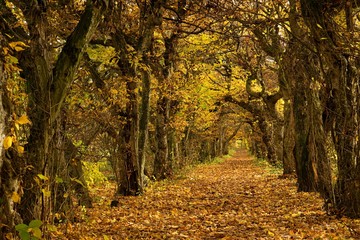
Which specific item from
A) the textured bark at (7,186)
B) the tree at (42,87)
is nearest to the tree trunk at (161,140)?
the tree at (42,87)

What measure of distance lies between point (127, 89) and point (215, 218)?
5.17 m

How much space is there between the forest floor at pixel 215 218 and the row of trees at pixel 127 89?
627 millimetres

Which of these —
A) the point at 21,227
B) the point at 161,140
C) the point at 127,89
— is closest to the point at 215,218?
the point at 127,89

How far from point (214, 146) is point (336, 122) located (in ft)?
126

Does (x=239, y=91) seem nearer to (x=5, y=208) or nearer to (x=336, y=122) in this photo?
(x=336, y=122)

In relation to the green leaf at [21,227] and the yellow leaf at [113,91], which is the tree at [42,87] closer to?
the green leaf at [21,227]

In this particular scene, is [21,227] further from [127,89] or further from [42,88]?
[127,89]

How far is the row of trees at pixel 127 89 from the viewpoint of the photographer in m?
5.13

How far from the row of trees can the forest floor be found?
63 cm

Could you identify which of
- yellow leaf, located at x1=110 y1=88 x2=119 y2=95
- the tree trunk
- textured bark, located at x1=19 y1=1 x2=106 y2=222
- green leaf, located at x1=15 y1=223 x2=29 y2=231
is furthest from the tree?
the tree trunk

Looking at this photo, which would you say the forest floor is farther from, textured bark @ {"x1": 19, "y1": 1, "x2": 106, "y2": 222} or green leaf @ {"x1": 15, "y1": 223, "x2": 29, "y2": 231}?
green leaf @ {"x1": 15, "y1": 223, "x2": 29, "y2": 231}

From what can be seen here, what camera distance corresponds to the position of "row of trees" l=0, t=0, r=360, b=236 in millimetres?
5133

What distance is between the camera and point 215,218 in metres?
8.95

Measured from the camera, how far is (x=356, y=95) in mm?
7406
